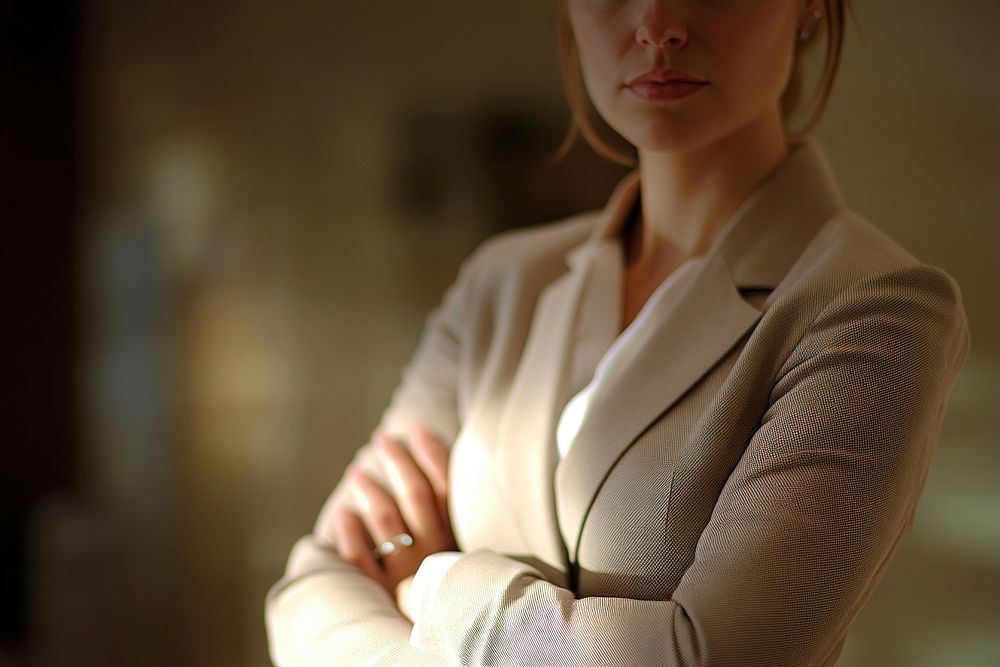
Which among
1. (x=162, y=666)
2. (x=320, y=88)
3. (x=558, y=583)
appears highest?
(x=320, y=88)

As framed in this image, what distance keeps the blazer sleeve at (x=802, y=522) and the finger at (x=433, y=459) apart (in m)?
0.21

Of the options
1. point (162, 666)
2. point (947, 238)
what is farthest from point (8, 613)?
point (947, 238)

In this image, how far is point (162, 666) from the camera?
69.8 inches

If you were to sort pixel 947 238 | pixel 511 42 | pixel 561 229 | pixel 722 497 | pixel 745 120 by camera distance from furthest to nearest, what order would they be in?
pixel 511 42, pixel 947 238, pixel 561 229, pixel 745 120, pixel 722 497

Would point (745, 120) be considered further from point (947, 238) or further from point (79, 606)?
point (79, 606)

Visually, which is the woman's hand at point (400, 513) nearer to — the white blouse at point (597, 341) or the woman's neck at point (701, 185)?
the white blouse at point (597, 341)

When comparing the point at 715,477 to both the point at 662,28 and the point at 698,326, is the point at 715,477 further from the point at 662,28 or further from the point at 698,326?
the point at 662,28

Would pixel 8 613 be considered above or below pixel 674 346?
below

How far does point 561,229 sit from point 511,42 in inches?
25.5

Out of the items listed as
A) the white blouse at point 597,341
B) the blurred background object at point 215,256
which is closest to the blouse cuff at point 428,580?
the white blouse at point 597,341

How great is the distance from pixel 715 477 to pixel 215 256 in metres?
1.20

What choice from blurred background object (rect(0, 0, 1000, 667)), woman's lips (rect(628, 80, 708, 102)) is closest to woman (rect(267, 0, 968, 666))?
woman's lips (rect(628, 80, 708, 102))

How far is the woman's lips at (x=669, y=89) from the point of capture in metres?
0.75

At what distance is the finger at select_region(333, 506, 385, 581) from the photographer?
892 millimetres
